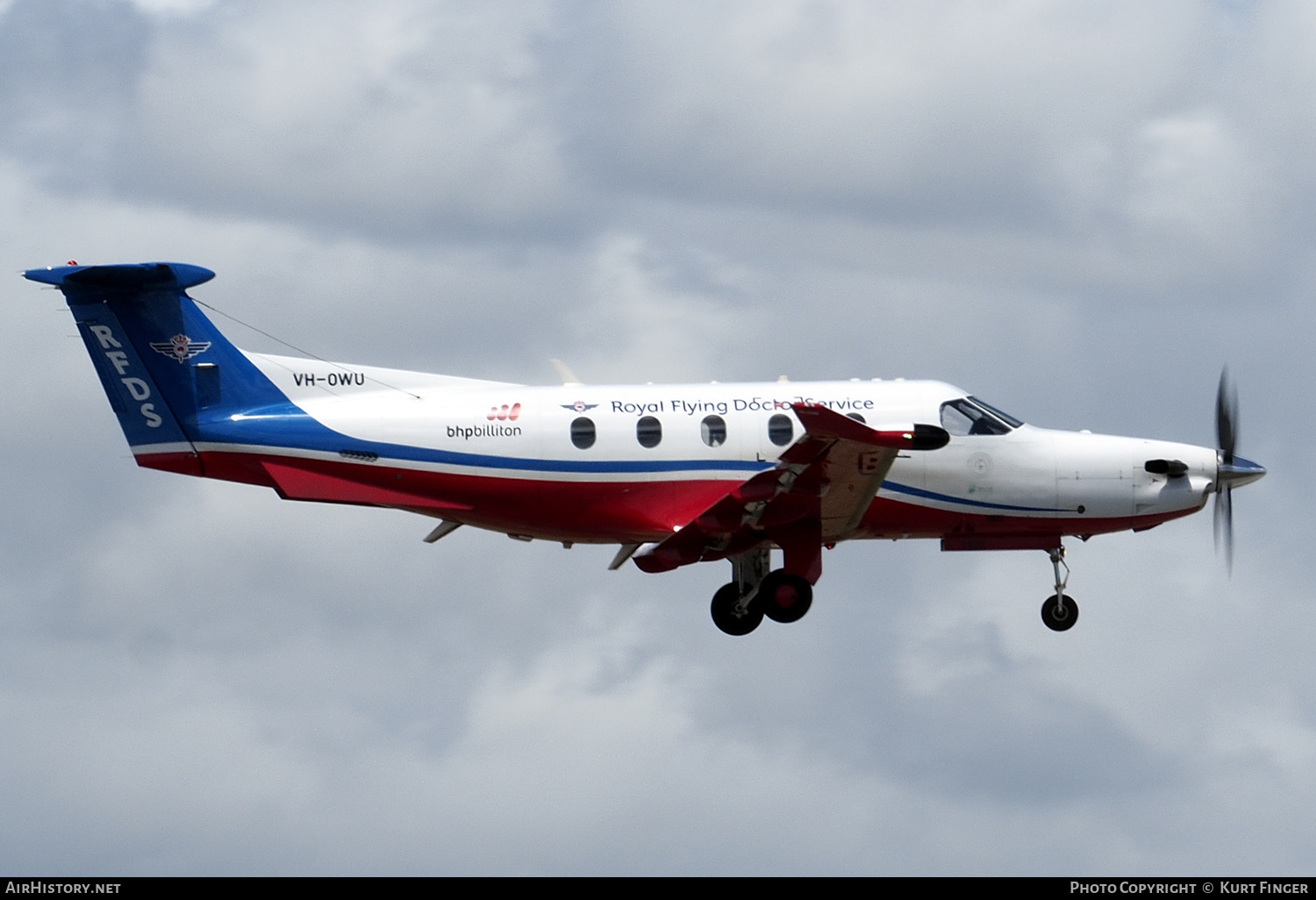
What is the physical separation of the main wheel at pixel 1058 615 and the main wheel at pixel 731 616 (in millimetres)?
5110

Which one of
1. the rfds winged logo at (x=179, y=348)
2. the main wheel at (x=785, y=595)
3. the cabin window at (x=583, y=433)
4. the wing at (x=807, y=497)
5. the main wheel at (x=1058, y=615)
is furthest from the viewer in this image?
the main wheel at (x=1058, y=615)

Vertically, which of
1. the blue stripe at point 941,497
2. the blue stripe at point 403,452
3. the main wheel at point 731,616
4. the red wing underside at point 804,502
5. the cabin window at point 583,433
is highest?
the cabin window at point 583,433

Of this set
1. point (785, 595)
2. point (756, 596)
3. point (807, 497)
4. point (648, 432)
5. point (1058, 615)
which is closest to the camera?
point (807, 497)

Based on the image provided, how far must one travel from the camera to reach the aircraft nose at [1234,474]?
34375mm

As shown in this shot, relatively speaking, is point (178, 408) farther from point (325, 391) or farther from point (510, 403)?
point (510, 403)

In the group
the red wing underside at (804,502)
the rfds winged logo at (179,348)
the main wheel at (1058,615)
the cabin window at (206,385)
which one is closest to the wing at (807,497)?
the red wing underside at (804,502)

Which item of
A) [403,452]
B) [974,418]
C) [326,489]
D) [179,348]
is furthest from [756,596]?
[179,348]

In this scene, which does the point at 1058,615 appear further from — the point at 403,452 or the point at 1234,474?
the point at 403,452

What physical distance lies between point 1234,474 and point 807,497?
8.18 meters

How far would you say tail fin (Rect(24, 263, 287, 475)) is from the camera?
31844 mm

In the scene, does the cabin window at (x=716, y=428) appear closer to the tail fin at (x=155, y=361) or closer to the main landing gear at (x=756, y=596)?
the main landing gear at (x=756, y=596)

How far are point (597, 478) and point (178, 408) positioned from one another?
6861 millimetres

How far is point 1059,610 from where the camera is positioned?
34312mm

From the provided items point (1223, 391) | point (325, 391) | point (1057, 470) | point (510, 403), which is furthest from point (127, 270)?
point (1223, 391)
